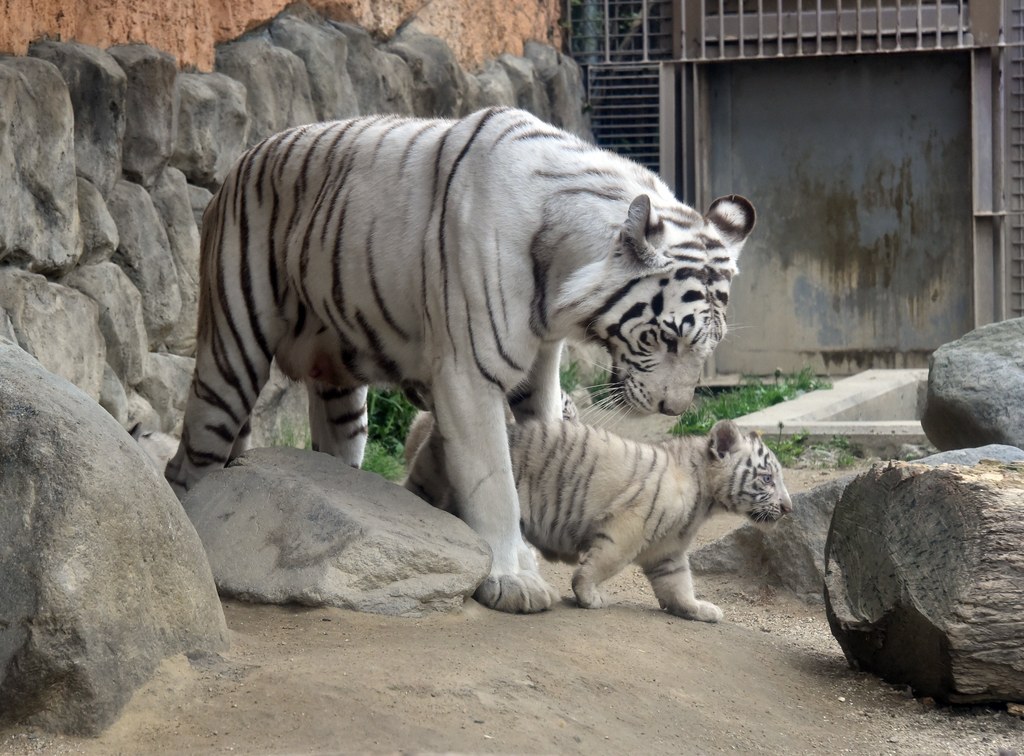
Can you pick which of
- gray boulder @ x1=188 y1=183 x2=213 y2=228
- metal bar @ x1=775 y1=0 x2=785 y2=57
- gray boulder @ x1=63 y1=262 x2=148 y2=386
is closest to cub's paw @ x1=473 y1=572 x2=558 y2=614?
gray boulder @ x1=63 y1=262 x2=148 y2=386

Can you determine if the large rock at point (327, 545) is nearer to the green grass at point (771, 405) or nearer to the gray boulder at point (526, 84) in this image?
the green grass at point (771, 405)

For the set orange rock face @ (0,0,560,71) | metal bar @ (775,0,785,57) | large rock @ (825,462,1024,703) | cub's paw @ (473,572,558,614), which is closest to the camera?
large rock @ (825,462,1024,703)

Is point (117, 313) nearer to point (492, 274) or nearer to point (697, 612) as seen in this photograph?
point (492, 274)

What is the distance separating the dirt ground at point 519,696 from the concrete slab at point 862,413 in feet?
11.0

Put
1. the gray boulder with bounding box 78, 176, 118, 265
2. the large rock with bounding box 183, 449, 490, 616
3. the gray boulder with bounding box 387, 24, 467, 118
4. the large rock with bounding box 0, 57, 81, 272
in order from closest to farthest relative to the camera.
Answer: the large rock with bounding box 183, 449, 490, 616 → the large rock with bounding box 0, 57, 81, 272 → the gray boulder with bounding box 78, 176, 118, 265 → the gray boulder with bounding box 387, 24, 467, 118

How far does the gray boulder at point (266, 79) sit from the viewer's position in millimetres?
6346

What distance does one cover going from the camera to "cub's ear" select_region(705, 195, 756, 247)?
3.83 meters

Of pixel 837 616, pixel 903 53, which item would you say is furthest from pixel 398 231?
pixel 903 53

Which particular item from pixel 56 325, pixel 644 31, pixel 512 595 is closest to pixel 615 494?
pixel 512 595

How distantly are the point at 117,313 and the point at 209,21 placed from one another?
5.24 ft

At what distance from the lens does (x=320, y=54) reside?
7.02 metres

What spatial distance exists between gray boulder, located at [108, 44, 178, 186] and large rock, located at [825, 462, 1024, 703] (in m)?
3.43

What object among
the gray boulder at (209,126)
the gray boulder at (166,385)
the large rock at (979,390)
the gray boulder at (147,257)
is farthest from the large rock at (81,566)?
the large rock at (979,390)

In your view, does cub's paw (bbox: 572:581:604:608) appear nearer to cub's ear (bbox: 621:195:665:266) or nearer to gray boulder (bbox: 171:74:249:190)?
cub's ear (bbox: 621:195:665:266)
